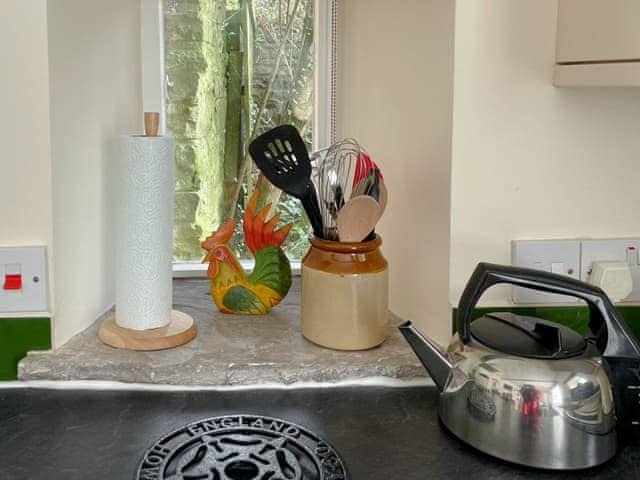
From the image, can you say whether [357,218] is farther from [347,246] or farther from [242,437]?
[242,437]

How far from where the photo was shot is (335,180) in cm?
116

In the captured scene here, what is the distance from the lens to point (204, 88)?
144 centimetres

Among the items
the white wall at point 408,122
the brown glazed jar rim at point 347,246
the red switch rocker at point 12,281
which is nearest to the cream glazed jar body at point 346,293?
the brown glazed jar rim at point 347,246

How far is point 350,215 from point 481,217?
20 centimetres

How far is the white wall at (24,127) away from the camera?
999 mm

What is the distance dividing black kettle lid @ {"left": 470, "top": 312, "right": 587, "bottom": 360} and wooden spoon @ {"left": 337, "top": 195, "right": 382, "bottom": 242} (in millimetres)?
223

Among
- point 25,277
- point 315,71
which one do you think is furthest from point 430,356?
point 315,71

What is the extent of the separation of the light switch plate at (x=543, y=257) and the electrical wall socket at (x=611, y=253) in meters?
0.01

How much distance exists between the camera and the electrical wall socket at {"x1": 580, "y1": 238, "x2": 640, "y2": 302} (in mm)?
1101

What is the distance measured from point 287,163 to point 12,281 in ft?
1.44

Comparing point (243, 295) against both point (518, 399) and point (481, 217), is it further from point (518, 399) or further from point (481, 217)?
point (518, 399)

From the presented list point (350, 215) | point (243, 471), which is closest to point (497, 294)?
point (350, 215)

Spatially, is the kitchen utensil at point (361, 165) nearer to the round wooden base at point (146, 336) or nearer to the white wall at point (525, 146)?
the white wall at point (525, 146)

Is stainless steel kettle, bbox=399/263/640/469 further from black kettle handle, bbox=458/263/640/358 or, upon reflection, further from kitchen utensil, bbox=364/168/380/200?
kitchen utensil, bbox=364/168/380/200
